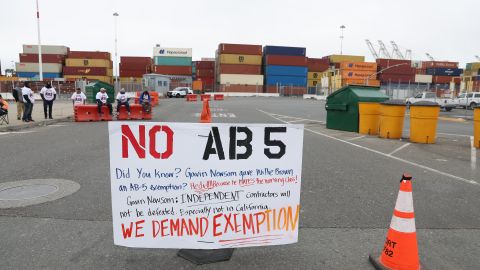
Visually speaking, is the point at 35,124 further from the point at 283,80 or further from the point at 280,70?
the point at 280,70

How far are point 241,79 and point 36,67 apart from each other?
4022 cm

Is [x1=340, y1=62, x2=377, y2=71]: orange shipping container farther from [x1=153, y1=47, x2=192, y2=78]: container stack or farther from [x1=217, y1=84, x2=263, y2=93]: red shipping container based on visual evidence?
[x1=153, y1=47, x2=192, y2=78]: container stack

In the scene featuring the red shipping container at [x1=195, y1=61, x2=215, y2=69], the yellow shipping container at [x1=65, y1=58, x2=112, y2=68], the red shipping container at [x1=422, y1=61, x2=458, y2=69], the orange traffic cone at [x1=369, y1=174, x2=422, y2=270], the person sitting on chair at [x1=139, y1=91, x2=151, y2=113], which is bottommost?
the orange traffic cone at [x1=369, y1=174, x2=422, y2=270]

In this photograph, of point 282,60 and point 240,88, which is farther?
point 282,60

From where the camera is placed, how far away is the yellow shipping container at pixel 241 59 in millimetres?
71863

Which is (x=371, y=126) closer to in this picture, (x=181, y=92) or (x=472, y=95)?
(x=472, y=95)

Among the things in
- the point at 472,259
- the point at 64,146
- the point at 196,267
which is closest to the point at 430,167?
the point at 472,259

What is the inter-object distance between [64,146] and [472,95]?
112 feet

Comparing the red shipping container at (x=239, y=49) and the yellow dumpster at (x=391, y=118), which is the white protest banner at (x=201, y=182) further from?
the red shipping container at (x=239, y=49)

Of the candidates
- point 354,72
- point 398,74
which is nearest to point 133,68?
point 354,72

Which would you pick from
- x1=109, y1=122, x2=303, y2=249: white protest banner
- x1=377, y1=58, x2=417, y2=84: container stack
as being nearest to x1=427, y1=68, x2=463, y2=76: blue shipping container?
x1=377, y1=58, x2=417, y2=84: container stack

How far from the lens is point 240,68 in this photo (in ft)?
238

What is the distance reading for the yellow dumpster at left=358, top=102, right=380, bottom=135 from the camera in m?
12.5

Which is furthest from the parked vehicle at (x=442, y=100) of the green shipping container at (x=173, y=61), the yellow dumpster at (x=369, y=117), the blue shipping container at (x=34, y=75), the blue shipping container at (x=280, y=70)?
the blue shipping container at (x=34, y=75)
